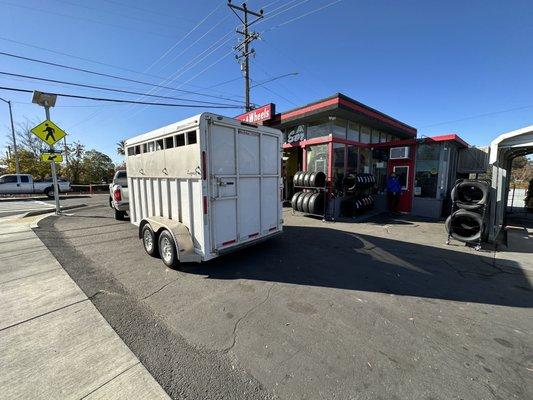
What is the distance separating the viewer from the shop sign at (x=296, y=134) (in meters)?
13.1

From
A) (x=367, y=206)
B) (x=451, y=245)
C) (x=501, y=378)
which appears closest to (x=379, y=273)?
(x=501, y=378)

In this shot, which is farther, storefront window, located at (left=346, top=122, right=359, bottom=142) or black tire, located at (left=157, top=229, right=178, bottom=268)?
storefront window, located at (left=346, top=122, right=359, bottom=142)

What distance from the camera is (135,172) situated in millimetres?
6387

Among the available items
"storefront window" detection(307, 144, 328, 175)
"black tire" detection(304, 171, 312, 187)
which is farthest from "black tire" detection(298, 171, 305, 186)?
"storefront window" detection(307, 144, 328, 175)

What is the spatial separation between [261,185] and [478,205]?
5.67 m

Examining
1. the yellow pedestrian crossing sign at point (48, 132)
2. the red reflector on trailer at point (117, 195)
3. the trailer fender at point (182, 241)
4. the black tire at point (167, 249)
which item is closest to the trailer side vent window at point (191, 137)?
the trailer fender at point (182, 241)

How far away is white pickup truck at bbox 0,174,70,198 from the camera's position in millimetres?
19797

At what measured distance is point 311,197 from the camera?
1017 centimetres

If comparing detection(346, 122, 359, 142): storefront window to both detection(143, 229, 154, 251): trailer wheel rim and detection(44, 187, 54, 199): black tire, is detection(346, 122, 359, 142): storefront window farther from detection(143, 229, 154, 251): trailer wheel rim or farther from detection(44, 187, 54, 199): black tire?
detection(44, 187, 54, 199): black tire

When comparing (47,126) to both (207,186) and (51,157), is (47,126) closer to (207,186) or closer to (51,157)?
(51,157)

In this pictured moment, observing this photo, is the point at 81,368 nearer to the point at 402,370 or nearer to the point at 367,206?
the point at 402,370

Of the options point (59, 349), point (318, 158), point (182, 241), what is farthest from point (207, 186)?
point (318, 158)

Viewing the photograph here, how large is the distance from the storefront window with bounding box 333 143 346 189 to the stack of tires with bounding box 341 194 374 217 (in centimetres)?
78

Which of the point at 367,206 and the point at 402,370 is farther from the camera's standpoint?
the point at 367,206
